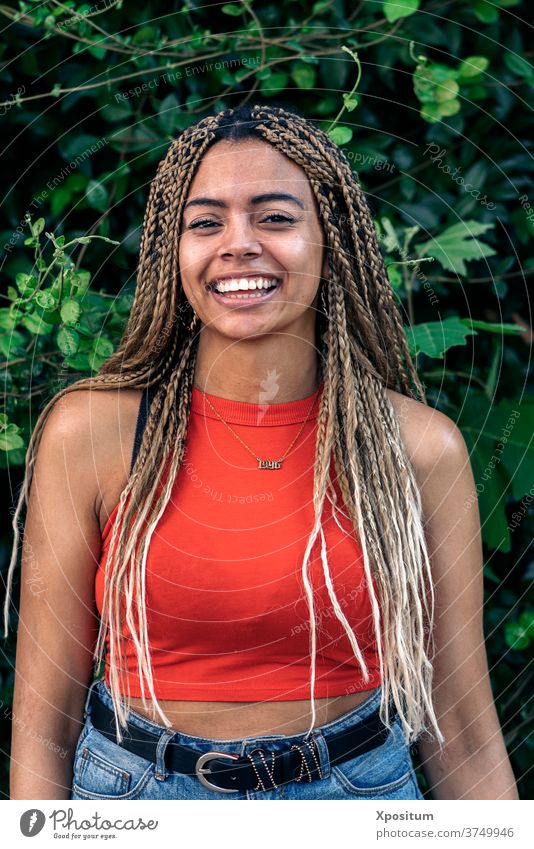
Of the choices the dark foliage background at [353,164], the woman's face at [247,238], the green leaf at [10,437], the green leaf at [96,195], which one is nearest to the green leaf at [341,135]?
the dark foliage background at [353,164]

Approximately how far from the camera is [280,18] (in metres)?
2.43

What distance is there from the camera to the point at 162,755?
1.73 metres

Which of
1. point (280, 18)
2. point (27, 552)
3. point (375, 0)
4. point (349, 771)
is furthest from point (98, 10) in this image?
point (349, 771)

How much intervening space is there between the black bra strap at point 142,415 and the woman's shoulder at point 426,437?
0.48 meters

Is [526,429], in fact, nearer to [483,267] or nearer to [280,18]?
[483,267]

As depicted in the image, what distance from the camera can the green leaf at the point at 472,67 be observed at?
2.44m

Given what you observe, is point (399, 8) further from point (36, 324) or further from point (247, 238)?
point (36, 324)

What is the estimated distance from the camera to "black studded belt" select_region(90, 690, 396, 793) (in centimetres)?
170

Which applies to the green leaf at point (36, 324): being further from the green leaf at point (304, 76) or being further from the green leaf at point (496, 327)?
the green leaf at point (496, 327)

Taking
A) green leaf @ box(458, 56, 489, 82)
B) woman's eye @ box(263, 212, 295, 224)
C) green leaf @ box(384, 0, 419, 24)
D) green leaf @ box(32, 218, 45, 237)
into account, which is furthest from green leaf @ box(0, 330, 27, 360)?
green leaf @ box(458, 56, 489, 82)

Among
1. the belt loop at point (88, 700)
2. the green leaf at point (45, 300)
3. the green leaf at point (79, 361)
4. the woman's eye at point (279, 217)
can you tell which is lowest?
the belt loop at point (88, 700)

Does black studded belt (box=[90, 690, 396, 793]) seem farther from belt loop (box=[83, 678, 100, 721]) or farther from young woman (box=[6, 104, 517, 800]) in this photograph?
belt loop (box=[83, 678, 100, 721])
